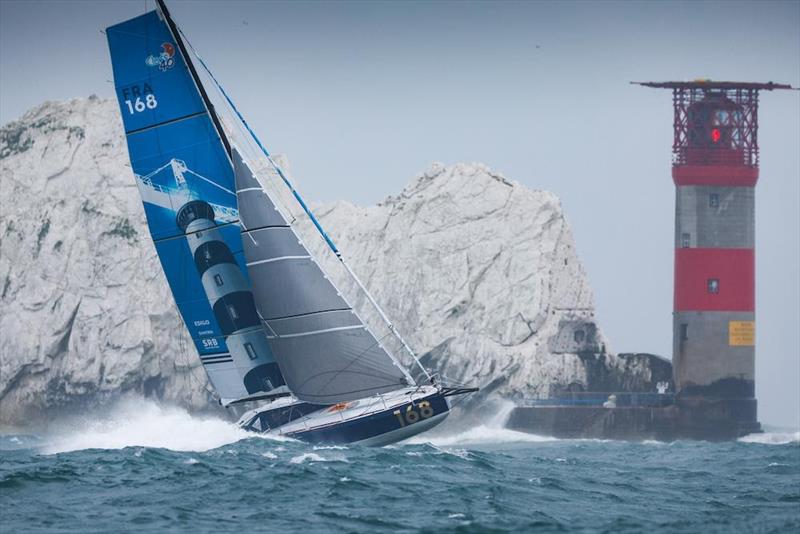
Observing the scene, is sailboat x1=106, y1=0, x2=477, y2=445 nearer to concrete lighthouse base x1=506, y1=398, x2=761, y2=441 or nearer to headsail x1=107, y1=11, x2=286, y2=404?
headsail x1=107, y1=11, x2=286, y2=404

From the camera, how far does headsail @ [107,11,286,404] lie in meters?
42.6

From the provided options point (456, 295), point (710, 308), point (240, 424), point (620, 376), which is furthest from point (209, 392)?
point (240, 424)

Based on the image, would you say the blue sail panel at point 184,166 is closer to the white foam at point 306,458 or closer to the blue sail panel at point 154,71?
the blue sail panel at point 154,71

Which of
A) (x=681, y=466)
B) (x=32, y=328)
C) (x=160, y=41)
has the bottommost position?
(x=681, y=466)

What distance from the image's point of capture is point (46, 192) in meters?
84.8

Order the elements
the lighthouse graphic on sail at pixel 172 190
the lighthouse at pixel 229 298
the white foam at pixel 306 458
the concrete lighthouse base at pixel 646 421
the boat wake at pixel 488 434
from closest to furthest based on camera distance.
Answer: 1. the white foam at pixel 306 458
2. the lighthouse graphic on sail at pixel 172 190
3. the lighthouse at pixel 229 298
4. the boat wake at pixel 488 434
5. the concrete lighthouse base at pixel 646 421

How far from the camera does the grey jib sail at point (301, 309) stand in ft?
138

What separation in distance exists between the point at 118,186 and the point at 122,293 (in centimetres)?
681

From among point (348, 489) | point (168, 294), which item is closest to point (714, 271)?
point (168, 294)

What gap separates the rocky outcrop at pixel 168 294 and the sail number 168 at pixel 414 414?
32138 mm

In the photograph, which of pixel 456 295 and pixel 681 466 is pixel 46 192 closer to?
pixel 456 295

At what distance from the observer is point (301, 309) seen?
42.0 m

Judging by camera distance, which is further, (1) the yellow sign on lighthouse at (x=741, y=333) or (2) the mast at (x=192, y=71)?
(1) the yellow sign on lighthouse at (x=741, y=333)

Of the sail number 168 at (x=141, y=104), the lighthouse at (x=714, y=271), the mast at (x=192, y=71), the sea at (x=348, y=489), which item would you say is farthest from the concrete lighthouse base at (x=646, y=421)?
the sail number 168 at (x=141, y=104)
